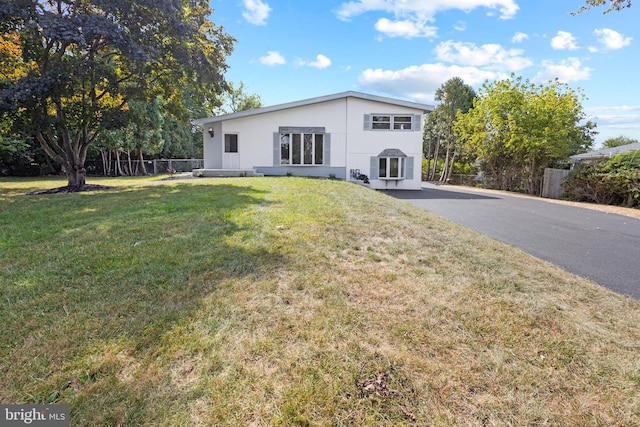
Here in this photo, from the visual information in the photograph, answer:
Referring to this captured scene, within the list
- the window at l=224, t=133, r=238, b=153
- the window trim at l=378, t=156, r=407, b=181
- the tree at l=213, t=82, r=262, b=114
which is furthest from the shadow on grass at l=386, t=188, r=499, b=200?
the tree at l=213, t=82, r=262, b=114

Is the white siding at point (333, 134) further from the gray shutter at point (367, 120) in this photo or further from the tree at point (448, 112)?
the tree at point (448, 112)

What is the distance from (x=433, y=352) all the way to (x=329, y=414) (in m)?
0.89

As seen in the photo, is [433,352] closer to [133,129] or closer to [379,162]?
[379,162]

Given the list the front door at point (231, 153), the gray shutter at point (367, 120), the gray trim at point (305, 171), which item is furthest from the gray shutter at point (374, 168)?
the front door at point (231, 153)

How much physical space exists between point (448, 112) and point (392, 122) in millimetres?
14366

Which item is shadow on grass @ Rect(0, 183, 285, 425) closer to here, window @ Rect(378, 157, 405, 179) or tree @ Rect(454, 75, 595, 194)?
window @ Rect(378, 157, 405, 179)

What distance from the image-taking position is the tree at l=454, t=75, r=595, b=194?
1806cm

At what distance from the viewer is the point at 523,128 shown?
1869 centimetres

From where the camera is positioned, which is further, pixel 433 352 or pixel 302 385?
pixel 433 352

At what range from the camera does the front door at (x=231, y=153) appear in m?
17.1

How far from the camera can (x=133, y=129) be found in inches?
831

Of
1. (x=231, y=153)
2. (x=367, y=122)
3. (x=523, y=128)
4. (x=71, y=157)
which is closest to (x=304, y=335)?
(x=71, y=157)

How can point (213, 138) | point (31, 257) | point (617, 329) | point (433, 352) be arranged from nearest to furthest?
point (433, 352)
point (617, 329)
point (31, 257)
point (213, 138)

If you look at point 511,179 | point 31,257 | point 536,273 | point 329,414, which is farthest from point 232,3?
point 511,179
